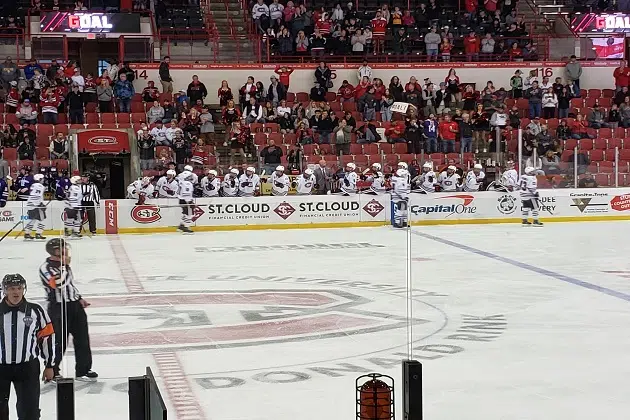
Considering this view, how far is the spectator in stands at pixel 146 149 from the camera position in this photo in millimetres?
20453

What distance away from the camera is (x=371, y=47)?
2722cm

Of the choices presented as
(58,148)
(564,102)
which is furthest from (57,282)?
(564,102)

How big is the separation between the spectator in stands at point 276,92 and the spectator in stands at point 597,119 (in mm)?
7510

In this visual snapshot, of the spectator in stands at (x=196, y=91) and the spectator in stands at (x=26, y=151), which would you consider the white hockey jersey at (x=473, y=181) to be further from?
the spectator in stands at (x=26, y=151)

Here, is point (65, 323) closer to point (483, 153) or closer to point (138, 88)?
point (483, 153)

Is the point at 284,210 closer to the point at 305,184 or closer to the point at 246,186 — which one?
the point at 305,184

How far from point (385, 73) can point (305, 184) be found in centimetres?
745

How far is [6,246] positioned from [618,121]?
70.5 ft

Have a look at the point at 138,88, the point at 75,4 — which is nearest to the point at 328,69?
the point at 138,88

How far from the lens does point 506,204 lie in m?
19.4

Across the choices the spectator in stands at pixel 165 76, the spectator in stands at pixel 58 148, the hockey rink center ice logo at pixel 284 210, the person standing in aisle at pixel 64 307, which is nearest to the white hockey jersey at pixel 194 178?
the hockey rink center ice logo at pixel 284 210

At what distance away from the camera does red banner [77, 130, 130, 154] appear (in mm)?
21703

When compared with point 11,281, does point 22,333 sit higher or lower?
lower

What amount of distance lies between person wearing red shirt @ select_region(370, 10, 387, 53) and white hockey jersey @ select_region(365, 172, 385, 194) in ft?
24.7
